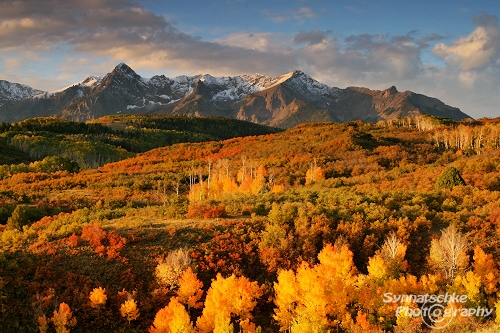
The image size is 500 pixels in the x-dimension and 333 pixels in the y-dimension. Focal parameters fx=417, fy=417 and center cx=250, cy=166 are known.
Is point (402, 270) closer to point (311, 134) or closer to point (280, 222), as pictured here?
point (280, 222)

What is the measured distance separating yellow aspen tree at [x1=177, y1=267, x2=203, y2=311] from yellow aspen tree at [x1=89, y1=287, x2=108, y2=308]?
4.56 m

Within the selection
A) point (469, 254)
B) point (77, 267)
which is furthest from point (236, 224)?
point (469, 254)

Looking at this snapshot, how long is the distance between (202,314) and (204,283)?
2578 millimetres

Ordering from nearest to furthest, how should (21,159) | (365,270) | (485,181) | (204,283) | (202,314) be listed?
(202,314), (204,283), (365,270), (485,181), (21,159)

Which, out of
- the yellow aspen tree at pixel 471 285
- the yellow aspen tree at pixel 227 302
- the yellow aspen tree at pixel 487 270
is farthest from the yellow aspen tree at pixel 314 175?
the yellow aspen tree at pixel 227 302

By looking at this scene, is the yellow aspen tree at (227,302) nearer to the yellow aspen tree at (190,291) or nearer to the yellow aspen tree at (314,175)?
the yellow aspen tree at (190,291)

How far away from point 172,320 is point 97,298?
5306mm

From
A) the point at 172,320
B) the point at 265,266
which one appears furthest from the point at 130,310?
the point at 265,266

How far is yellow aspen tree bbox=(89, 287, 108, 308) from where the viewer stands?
84.1 ft

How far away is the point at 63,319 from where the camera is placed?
2381 centimetres

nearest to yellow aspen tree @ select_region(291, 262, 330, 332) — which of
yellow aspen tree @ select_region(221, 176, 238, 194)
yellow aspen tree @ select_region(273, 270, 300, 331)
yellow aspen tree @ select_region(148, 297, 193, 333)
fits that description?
yellow aspen tree @ select_region(273, 270, 300, 331)

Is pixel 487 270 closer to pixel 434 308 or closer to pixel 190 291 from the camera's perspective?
pixel 434 308

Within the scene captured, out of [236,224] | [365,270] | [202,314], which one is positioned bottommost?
[202,314]

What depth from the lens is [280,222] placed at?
113ft
